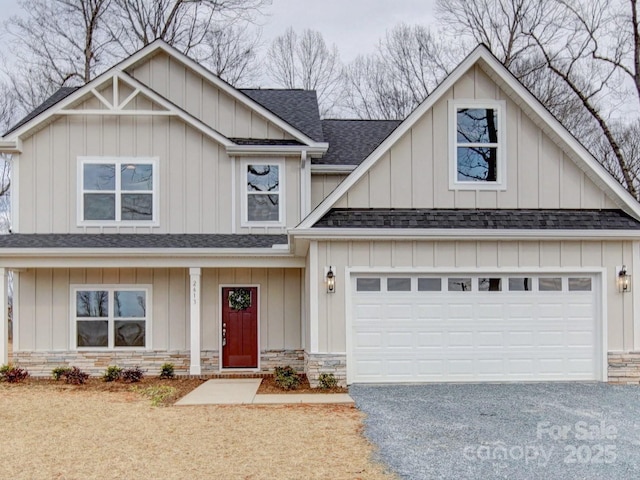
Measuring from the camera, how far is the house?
10.2 meters

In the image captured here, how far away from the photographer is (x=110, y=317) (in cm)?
Answer: 1234

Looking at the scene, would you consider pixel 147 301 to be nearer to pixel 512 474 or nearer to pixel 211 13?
pixel 512 474

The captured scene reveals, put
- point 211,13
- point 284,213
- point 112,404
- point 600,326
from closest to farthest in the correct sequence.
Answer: point 112,404, point 600,326, point 284,213, point 211,13

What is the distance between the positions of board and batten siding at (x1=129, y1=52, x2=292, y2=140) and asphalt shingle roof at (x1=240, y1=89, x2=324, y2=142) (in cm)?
66

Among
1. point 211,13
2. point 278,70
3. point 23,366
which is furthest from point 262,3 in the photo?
point 23,366

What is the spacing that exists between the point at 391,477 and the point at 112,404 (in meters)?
5.47

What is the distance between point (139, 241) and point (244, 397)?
4.40 meters

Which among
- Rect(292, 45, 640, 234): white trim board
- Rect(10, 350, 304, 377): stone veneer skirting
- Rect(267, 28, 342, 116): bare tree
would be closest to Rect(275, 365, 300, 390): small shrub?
Rect(10, 350, 304, 377): stone veneer skirting

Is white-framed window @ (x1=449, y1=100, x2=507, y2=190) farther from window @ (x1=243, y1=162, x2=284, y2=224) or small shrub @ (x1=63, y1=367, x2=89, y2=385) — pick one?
small shrub @ (x1=63, y1=367, x2=89, y2=385)

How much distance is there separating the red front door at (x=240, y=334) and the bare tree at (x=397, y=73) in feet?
58.0

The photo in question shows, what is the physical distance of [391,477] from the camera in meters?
5.41

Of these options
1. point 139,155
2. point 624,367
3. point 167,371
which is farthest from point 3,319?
point 624,367

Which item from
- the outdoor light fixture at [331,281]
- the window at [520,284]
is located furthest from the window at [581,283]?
the outdoor light fixture at [331,281]

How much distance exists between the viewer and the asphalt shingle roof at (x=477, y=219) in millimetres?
10211
